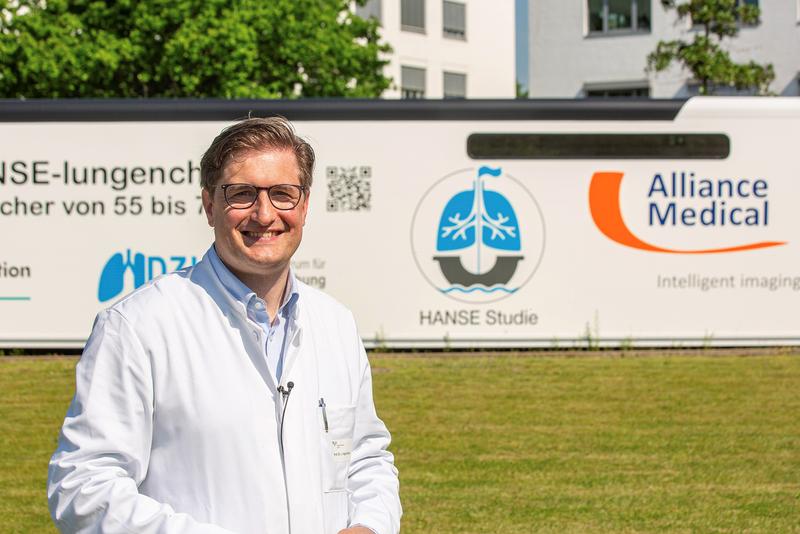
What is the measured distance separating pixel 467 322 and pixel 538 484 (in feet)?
19.4

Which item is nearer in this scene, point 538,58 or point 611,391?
point 611,391

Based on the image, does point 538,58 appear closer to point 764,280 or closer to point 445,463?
point 764,280

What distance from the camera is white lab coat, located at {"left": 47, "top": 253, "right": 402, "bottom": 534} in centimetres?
241

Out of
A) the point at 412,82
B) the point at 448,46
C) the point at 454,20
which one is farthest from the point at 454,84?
the point at 412,82

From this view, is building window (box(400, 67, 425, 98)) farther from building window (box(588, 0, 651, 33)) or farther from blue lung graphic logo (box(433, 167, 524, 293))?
blue lung graphic logo (box(433, 167, 524, 293))

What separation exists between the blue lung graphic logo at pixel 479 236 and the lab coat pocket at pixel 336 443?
10.00 meters

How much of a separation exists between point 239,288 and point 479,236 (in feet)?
33.3

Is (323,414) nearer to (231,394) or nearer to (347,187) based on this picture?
(231,394)

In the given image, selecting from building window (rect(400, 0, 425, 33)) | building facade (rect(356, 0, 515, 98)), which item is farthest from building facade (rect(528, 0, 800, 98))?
building window (rect(400, 0, 425, 33))

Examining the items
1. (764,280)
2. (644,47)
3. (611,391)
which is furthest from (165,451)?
(644,47)

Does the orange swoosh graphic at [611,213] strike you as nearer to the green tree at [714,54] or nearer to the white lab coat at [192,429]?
the white lab coat at [192,429]

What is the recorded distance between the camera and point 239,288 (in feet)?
8.63

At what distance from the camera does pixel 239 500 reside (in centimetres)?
250

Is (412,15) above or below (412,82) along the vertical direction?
above
